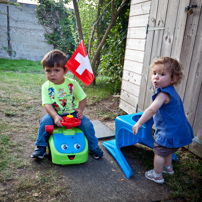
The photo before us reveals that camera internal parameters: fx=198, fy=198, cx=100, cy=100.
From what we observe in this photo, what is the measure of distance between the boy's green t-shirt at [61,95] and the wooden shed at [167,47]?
120 centimetres

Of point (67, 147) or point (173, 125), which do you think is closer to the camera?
point (173, 125)

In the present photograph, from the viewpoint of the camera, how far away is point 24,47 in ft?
30.8

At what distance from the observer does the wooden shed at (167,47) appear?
7.23 ft

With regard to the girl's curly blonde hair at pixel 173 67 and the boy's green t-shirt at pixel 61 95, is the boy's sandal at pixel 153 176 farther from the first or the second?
the boy's green t-shirt at pixel 61 95

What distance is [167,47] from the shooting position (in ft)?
8.35

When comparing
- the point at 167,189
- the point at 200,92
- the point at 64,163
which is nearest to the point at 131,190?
the point at 167,189

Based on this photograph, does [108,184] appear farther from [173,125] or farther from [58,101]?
[58,101]

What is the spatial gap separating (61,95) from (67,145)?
21.9 inches

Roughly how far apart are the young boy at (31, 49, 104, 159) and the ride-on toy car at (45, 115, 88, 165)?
0.10 metres

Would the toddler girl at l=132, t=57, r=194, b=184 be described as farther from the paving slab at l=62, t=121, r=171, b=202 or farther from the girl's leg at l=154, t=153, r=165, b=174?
the paving slab at l=62, t=121, r=171, b=202

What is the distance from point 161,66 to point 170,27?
1022 mm

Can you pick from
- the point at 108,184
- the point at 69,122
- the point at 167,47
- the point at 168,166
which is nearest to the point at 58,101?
the point at 69,122

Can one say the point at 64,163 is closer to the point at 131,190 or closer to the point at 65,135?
the point at 65,135

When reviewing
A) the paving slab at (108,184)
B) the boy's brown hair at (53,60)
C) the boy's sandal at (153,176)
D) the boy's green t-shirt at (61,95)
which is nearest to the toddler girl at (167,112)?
the boy's sandal at (153,176)
